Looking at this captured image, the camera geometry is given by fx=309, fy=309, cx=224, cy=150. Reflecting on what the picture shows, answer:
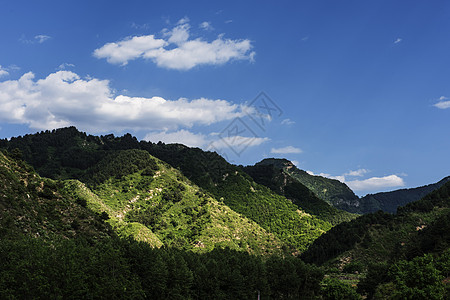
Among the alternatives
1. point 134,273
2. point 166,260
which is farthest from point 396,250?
point 134,273

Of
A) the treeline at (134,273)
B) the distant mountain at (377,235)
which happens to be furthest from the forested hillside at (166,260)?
the distant mountain at (377,235)

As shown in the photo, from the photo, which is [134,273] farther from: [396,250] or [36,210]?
[396,250]

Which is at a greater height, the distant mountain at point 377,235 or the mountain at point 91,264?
the mountain at point 91,264

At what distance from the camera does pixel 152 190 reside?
620 ft

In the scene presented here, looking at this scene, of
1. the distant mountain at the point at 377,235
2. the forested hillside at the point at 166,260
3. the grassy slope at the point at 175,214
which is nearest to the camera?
the forested hillside at the point at 166,260

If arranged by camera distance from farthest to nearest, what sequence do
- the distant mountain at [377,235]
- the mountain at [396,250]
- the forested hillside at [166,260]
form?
the distant mountain at [377,235]
the mountain at [396,250]
the forested hillside at [166,260]

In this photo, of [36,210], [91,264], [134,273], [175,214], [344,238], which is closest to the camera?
[91,264]

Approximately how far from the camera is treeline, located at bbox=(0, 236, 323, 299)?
44.6m

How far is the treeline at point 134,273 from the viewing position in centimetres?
4459

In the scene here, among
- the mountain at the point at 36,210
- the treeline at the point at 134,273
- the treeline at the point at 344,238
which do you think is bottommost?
the treeline at the point at 344,238

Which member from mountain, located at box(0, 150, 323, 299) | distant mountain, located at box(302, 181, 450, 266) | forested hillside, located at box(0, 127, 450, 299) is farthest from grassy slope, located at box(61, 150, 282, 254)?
mountain, located at box(0, 150, 323, 299)

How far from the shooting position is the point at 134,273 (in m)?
57.6

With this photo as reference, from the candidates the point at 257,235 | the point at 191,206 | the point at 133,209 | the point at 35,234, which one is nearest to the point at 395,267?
the point at 35,234

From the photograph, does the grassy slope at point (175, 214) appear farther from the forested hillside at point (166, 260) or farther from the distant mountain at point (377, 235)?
the distant mountain at point (377, 235)
